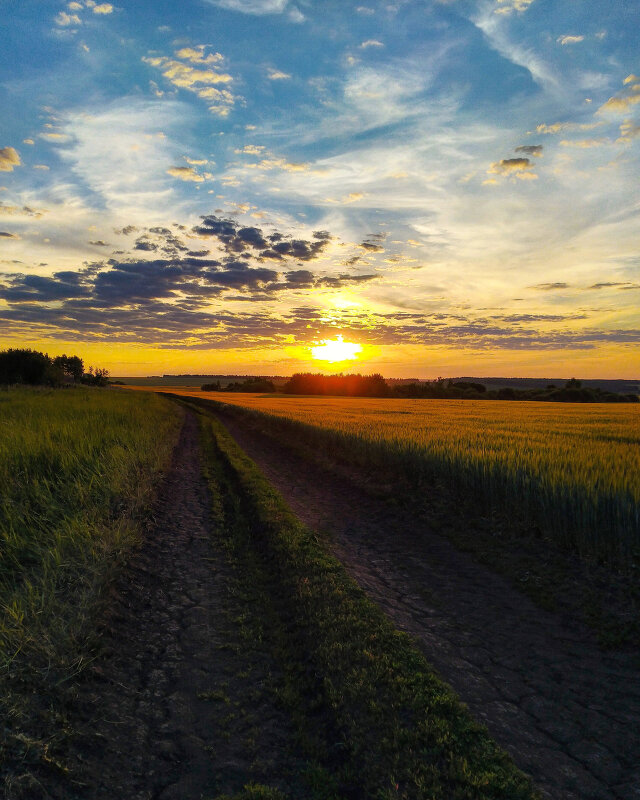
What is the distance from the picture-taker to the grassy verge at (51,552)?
335 centimetres

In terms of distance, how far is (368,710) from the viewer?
374 centimetres

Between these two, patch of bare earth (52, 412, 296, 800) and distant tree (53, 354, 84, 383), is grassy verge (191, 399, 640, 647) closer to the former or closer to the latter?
patch of bare earth (52, 412, 296, 800)

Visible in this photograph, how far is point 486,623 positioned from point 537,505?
2.85 m

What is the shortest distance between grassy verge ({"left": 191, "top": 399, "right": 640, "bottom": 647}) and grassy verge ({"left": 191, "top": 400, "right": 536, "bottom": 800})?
8.27 feet

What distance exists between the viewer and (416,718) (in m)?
3.63

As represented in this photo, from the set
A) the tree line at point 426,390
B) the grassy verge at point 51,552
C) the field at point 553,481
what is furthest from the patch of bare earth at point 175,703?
the tree line at point 426,390

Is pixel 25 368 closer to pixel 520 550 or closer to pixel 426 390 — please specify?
pixel 520 550

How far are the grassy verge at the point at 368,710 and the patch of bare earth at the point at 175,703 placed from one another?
287 millimetres

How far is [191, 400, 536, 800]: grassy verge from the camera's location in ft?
10.1

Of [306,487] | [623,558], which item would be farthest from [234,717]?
[306,487]

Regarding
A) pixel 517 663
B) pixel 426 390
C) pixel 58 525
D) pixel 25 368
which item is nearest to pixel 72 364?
pixel 25 368

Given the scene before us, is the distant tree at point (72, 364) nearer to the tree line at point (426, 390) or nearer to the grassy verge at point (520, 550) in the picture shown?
the tree line at point (426, 390)

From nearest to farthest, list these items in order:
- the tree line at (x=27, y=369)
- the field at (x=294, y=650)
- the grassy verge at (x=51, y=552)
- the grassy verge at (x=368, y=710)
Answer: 1. the grassy verge at (x=368, y=710)
2. the field at (x=294, y=650)
3. the grassy verge at (x=51, y=552)
4. the tree line at (x=27, y=369)

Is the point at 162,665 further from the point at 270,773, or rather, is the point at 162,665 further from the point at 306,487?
the point at 306,487
